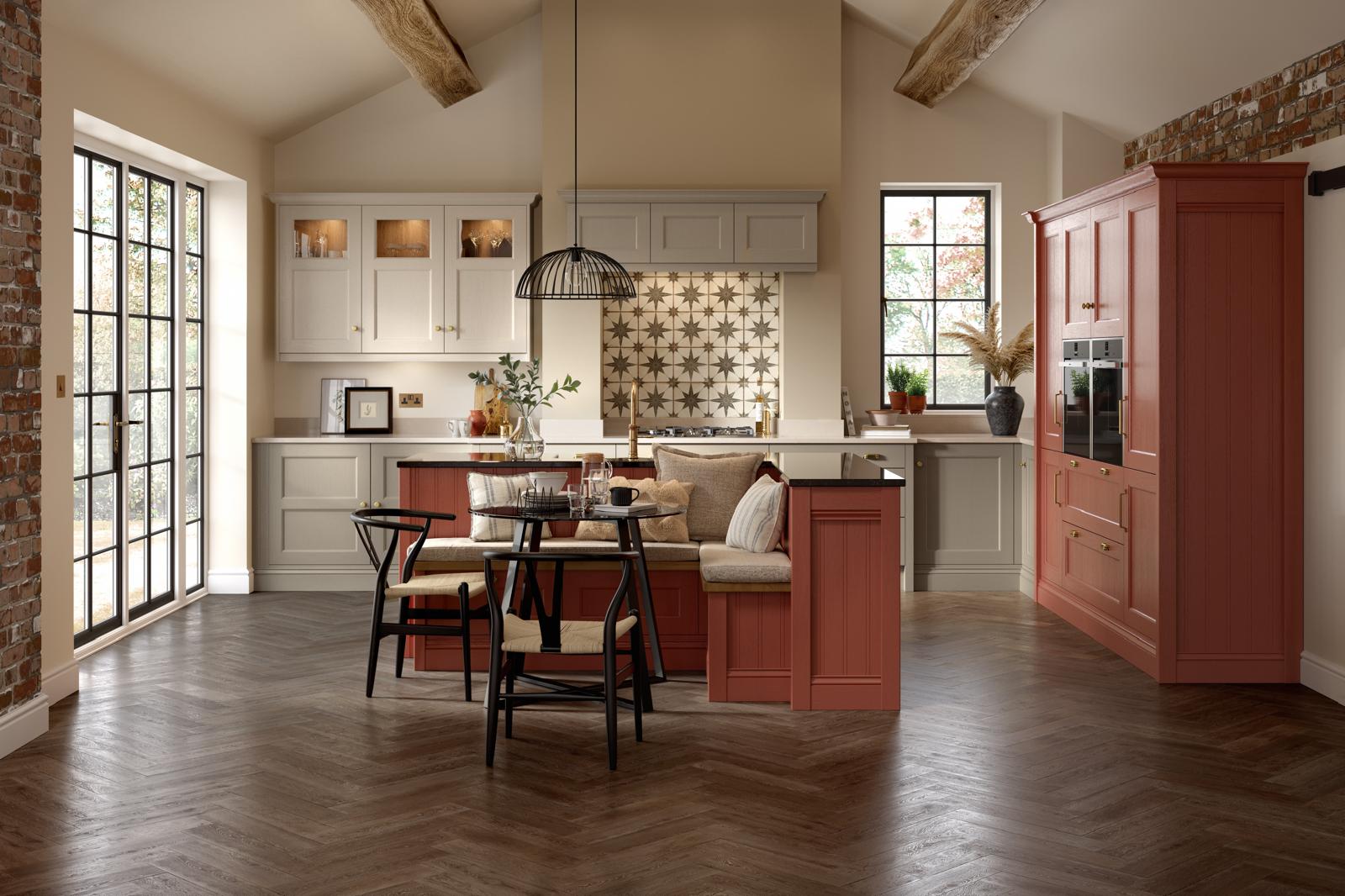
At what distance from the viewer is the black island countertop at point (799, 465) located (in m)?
4.77

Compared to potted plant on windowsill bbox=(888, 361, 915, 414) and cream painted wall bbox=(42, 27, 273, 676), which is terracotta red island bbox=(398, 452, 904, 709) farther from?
potted plant on windowsill bbox=(888, 361, 915, 414)

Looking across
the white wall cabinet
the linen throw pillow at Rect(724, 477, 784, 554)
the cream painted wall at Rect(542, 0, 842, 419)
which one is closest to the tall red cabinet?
the linen throw pillow at Rect(724, 477, 784, 554)

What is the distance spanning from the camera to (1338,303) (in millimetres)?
4902

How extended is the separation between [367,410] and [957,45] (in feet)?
15.1

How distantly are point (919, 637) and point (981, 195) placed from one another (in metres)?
3.76

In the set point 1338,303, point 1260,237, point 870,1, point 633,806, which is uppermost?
point 870,1

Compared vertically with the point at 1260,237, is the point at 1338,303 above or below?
below

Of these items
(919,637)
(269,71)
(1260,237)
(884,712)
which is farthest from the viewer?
(269,71)

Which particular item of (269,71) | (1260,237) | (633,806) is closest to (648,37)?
(269,71)

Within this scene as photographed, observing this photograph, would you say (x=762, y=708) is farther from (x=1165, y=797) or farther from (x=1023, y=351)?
(x=1023, y=351)

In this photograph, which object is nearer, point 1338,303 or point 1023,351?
point 1338,303

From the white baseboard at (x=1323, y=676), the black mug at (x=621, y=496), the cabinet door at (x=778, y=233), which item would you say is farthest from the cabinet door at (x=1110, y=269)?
the black mug at (x=621, y=496)

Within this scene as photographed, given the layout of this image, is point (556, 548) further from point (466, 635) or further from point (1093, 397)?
point (1093, 397)

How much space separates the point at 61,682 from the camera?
4.96 meters
